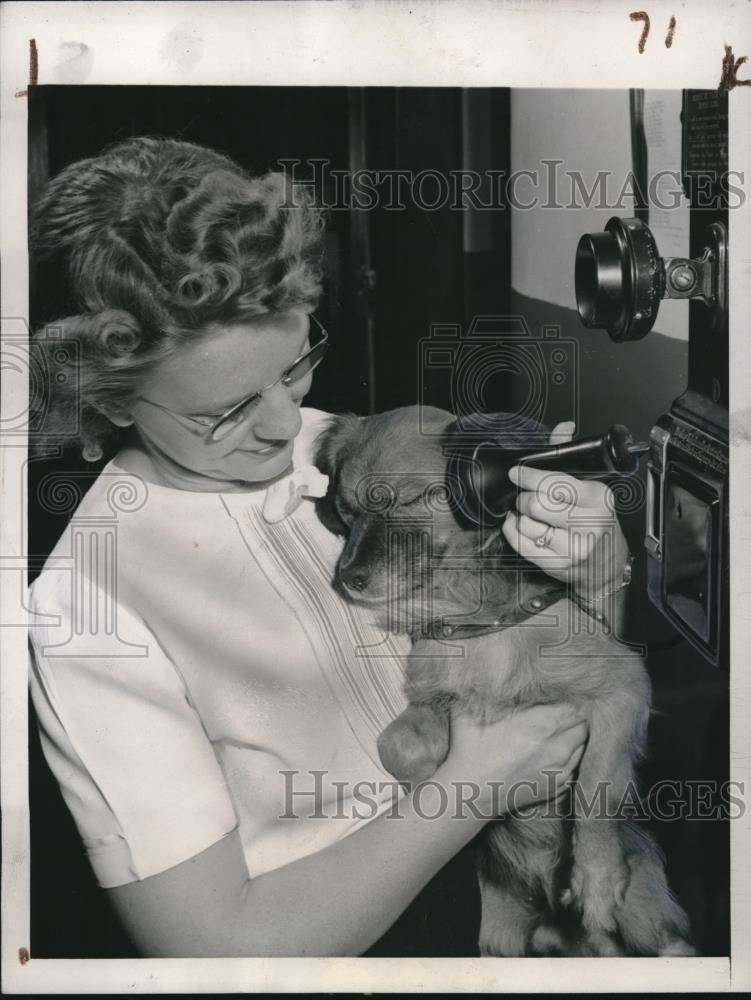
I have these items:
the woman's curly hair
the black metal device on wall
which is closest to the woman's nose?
the woman's curly hair

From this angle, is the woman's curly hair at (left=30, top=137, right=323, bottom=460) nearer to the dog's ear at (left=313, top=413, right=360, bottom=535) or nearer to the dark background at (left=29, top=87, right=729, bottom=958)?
the dark background at (left=29, top=87, right=729, bottom=958)

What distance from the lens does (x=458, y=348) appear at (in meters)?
1.45

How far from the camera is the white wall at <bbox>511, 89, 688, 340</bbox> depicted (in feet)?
4.69

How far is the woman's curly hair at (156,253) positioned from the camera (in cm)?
138

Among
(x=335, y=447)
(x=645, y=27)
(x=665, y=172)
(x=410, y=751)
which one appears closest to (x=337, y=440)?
(x=335, y=447)

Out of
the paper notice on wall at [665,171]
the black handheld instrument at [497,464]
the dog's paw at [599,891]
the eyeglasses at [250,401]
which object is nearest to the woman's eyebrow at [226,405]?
the eyeglasses at [250,401]

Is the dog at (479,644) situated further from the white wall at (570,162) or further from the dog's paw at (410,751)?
the white wall at (570,162)

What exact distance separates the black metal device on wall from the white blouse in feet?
1.24

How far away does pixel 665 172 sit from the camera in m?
1.44

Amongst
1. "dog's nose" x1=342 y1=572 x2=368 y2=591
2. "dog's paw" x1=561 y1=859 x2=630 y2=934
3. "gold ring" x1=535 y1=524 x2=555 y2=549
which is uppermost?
"gold ring" x1=535 y1=524 x2=555 y2=549

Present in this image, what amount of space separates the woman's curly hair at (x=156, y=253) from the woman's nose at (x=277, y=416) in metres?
0.10

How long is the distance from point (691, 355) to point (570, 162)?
29 cm

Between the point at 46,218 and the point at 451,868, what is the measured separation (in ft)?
3.22

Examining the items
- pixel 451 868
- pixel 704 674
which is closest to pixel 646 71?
pixel 704 674
